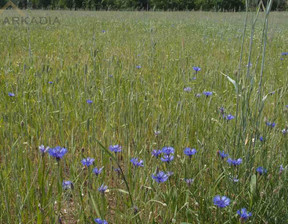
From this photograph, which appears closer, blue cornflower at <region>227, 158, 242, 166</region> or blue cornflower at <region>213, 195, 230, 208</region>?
blue cornflower at <region>213, 195, 230, 208</region>

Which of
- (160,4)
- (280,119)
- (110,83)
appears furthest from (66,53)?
(160,4)

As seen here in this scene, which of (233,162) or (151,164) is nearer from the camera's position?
(233,162)

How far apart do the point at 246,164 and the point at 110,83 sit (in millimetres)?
1332

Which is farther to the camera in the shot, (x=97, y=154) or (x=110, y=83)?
(x=110, y=83)

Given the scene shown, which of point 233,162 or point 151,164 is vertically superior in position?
point 233,162

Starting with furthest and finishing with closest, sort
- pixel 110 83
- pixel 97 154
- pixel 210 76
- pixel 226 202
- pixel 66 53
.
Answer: pixel 66 53 < pixel 210 76 < pixel 110 83 < pixel 97 154 < pixel 226 202

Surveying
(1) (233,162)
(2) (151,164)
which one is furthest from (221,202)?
(2) (151,164)

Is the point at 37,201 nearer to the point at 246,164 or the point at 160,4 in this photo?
the point at 246,164

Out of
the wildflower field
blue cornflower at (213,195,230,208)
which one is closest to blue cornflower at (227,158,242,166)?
the wildflower field

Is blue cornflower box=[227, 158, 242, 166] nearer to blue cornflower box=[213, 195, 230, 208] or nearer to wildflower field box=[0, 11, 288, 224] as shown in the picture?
wildflower field box=[0, 11, 288, 224]

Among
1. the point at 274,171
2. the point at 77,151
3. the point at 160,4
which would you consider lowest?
the point at 77,151

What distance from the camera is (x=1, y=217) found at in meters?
1.01

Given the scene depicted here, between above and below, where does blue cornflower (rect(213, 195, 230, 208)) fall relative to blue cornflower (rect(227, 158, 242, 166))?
below

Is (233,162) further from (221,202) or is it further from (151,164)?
(151,164)
